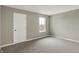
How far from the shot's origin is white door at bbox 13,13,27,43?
4738 mm

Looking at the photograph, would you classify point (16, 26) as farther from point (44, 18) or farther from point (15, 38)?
point (44, 18)

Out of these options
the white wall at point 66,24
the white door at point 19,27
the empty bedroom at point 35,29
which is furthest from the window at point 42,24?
the white door at point 19,27

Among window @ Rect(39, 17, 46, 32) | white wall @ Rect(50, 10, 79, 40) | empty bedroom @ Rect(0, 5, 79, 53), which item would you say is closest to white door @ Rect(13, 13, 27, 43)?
empty bedroom @ Rect(0, 5, 79, 53)

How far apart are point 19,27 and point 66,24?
330cm

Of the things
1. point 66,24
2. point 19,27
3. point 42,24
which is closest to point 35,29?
point 42,24

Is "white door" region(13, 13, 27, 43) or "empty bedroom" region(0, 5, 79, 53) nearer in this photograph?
"empty bedroom" region(0, 5, 79, 53)

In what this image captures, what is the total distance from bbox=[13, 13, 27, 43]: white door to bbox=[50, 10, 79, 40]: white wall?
9.44 ft

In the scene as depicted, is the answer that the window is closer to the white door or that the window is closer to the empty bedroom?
the empty bedroom

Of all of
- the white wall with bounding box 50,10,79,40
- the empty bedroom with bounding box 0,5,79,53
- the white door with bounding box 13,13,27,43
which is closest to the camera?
the empty bedroom with bounding box 0,5,79,53

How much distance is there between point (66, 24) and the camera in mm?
5805

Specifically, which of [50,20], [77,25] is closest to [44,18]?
[50,20]

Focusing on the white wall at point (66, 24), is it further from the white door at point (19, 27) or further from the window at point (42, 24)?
the white door at point (19, 27)

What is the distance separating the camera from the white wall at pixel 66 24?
5.04m

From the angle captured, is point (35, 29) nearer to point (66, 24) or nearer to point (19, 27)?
point (19, 27)
